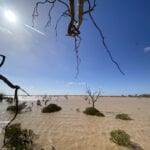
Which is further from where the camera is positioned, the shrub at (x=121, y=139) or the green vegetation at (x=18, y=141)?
the shrub at (x=121, y=139)

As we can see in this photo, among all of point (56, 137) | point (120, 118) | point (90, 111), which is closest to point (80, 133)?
point (56, 137)

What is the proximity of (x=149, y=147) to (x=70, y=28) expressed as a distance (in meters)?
10.9

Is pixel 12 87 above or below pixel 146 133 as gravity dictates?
above

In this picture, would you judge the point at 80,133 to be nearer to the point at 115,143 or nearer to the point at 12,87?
the point at 115,143

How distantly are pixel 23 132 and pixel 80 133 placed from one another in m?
4.52

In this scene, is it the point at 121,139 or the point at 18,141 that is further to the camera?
the point at 121,139

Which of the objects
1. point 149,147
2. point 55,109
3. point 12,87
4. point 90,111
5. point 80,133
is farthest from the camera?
point 55,109

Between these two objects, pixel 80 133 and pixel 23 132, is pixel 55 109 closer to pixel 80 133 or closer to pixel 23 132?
pixel 80 133

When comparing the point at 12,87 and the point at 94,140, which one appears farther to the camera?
the point at 94,140

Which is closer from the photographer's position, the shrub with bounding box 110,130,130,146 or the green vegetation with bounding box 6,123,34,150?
the green vegetation with bounding box 6,123,34,150

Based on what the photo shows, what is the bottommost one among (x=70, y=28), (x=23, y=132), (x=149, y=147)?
(x=149, y=147)

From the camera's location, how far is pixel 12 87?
5.19 feet

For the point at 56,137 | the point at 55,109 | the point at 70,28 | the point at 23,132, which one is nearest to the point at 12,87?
the point at 70,28

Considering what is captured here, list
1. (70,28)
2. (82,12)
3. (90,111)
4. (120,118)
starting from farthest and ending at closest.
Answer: (90,111) → (120,118) → (70,28) → (82,12)
